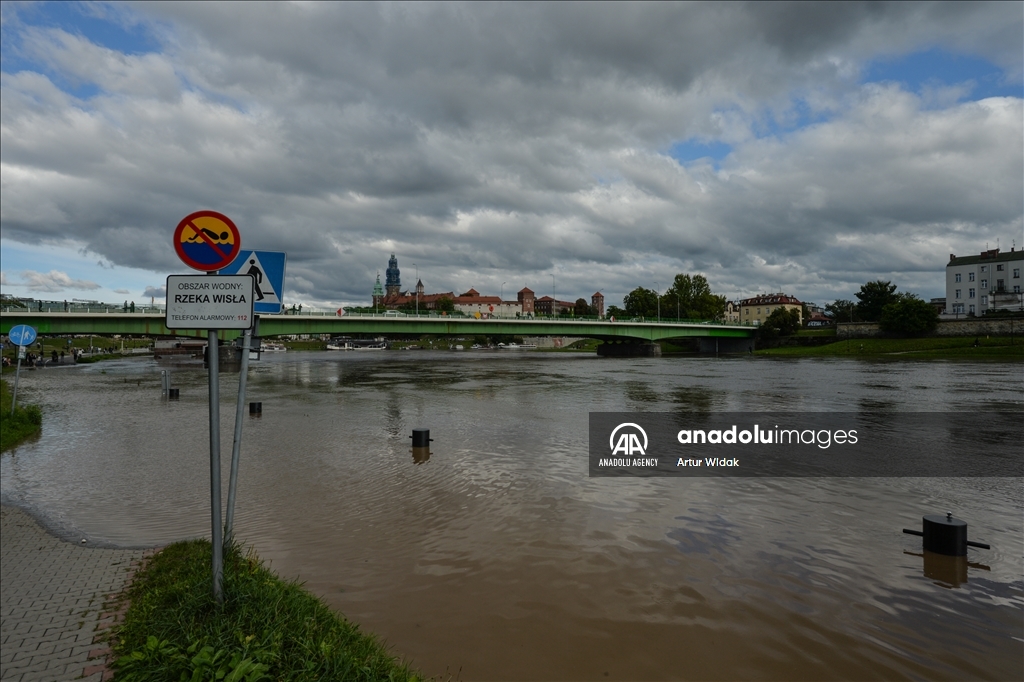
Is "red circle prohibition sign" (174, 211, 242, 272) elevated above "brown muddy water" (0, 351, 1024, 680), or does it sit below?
above

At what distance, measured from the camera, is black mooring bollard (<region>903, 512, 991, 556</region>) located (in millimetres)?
7238

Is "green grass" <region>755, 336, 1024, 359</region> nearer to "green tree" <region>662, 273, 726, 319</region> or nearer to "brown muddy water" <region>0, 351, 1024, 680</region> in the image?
"green tree" <region>662, 273, 726, 319</region>

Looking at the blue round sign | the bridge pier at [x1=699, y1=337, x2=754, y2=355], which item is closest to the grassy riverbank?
the blue round sign

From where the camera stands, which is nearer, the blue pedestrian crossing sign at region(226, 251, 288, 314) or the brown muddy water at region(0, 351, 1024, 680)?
the brown muddy water at region(0, 351, 1024, 680)

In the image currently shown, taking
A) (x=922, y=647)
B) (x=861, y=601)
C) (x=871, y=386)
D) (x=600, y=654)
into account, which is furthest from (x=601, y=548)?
(x=871, y=386)

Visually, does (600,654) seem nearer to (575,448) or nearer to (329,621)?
(329,621)

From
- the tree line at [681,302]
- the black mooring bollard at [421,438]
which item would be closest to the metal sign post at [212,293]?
the black mooring bollard at [421,438]

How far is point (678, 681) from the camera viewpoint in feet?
16.0

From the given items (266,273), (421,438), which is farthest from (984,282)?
(266,273)

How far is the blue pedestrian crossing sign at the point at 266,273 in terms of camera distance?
20.8 ft

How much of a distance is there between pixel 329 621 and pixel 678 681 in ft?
10.3

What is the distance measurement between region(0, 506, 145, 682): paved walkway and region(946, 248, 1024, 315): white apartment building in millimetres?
126491

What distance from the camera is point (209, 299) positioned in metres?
4.99

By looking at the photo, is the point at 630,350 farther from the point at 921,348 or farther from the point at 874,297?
the point at 874,297
